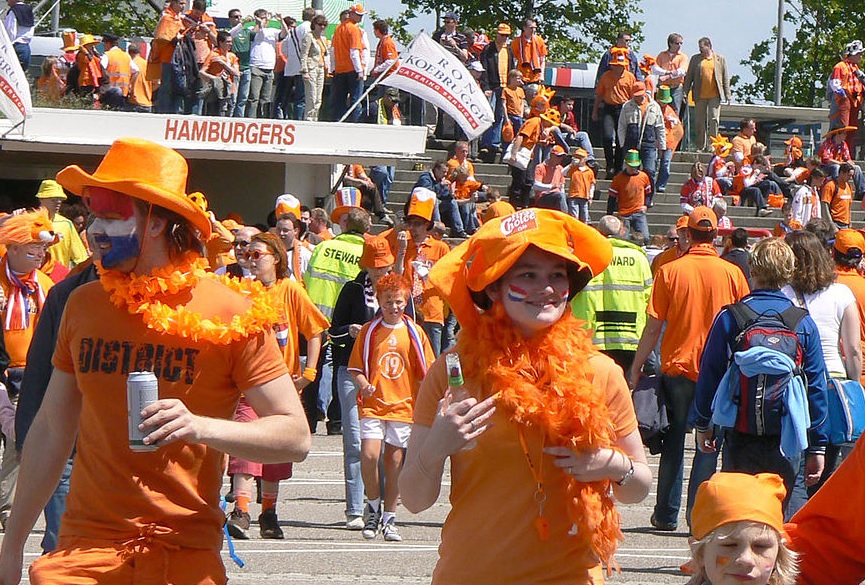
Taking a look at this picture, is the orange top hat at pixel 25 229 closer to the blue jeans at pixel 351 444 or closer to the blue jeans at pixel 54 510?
the blue jeans at pixel 54 510

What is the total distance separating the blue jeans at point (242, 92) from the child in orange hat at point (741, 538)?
60.6 feet

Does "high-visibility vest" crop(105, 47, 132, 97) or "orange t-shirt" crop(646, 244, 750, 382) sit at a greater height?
"high-visibility vest" crop(105, 47, 132, 97)

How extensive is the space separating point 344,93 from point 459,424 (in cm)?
1928

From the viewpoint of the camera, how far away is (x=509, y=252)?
3.91 metres

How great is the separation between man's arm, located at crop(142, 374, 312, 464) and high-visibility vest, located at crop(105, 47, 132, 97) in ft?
60.9

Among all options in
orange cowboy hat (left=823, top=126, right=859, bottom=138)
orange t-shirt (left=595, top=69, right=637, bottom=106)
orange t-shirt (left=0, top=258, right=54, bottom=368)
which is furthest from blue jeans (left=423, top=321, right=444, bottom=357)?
orange cowboy hat (left=823, top=126, right=859, bottom=138)

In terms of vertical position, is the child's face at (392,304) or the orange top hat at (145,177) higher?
the orange top hat at (145,177)

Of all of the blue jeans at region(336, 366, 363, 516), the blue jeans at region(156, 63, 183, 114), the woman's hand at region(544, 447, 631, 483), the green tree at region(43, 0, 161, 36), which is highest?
the green tree at region(43, 0, 161, 36)

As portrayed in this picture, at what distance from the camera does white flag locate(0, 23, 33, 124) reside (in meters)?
19.4

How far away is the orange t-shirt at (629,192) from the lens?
72.7ft

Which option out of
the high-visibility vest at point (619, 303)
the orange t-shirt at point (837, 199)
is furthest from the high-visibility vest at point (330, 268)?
the orange t-shirt at point (837, 199)

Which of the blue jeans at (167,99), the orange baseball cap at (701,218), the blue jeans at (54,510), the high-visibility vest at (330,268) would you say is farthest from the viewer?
the blue jeans at (167,99)

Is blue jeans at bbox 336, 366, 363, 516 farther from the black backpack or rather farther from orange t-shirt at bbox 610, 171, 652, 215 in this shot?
orange t-shirt at bbox 610, 171, 652, 215

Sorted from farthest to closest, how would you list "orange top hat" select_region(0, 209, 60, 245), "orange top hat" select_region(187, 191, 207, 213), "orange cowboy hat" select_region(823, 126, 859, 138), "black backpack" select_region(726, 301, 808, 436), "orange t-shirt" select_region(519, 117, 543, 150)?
"orange cowboy hat" select_region(823, 126, 859, 138) → "orange t-shirt" select_region(519, 117, 543, 150) → "orange top hat" select_region(0, 209, 60, 245) → "black backpack" select_region(726, 301, 808, 436) → "orange top hat" select_region(187, 191, 207, 213)
